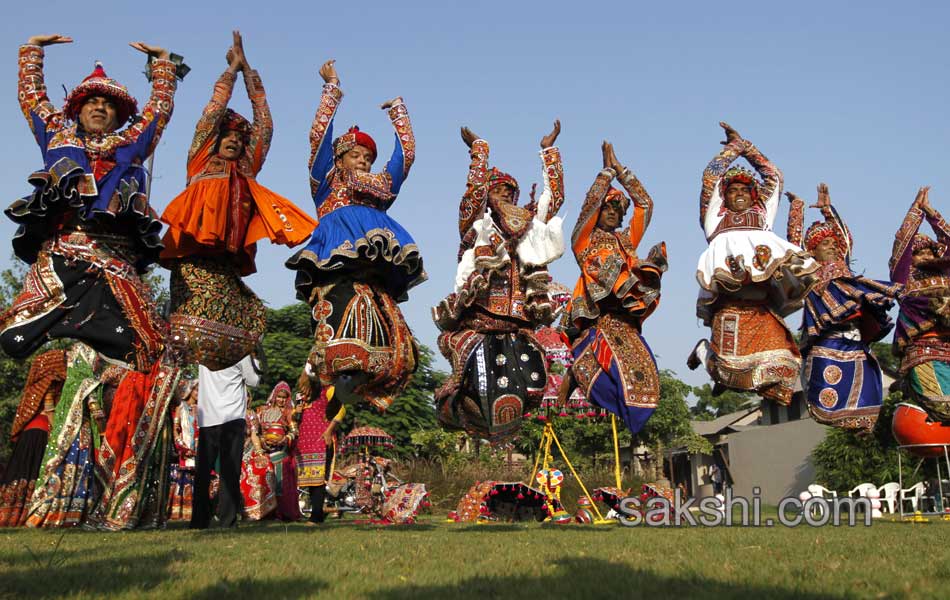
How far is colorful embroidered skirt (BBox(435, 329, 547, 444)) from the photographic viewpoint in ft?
24.5

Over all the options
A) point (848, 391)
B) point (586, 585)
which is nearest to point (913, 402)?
point (848, 391)

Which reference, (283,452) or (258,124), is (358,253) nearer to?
(258,124)

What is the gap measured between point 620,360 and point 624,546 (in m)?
3.61

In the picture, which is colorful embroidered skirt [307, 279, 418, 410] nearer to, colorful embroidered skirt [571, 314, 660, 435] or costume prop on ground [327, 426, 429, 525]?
colorful embroidered skirt [571, 314, 660, 435]

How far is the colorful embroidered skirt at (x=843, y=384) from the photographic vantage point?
8.56 meters

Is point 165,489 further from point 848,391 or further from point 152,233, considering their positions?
point 848,391

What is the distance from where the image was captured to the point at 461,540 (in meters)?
5.29

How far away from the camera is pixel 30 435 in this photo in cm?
741

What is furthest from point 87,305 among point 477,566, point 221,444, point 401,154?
point 477,566

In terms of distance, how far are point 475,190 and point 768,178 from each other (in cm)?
330

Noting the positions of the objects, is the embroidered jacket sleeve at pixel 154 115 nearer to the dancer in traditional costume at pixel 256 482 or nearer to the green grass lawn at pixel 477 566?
the green grass lawn at pixel 477 566

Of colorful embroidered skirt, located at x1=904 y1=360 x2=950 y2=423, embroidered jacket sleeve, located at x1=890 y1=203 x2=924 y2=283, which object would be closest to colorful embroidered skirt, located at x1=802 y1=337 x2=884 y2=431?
colorful embroidered skirt, located at x1=904 y1=360 x2=950 y2=423

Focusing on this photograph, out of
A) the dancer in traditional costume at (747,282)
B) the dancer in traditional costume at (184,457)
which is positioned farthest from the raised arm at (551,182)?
the dancer in traditional costume at (184,457)

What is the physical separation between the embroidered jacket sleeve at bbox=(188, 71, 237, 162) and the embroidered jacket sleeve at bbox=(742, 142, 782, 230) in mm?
5435
